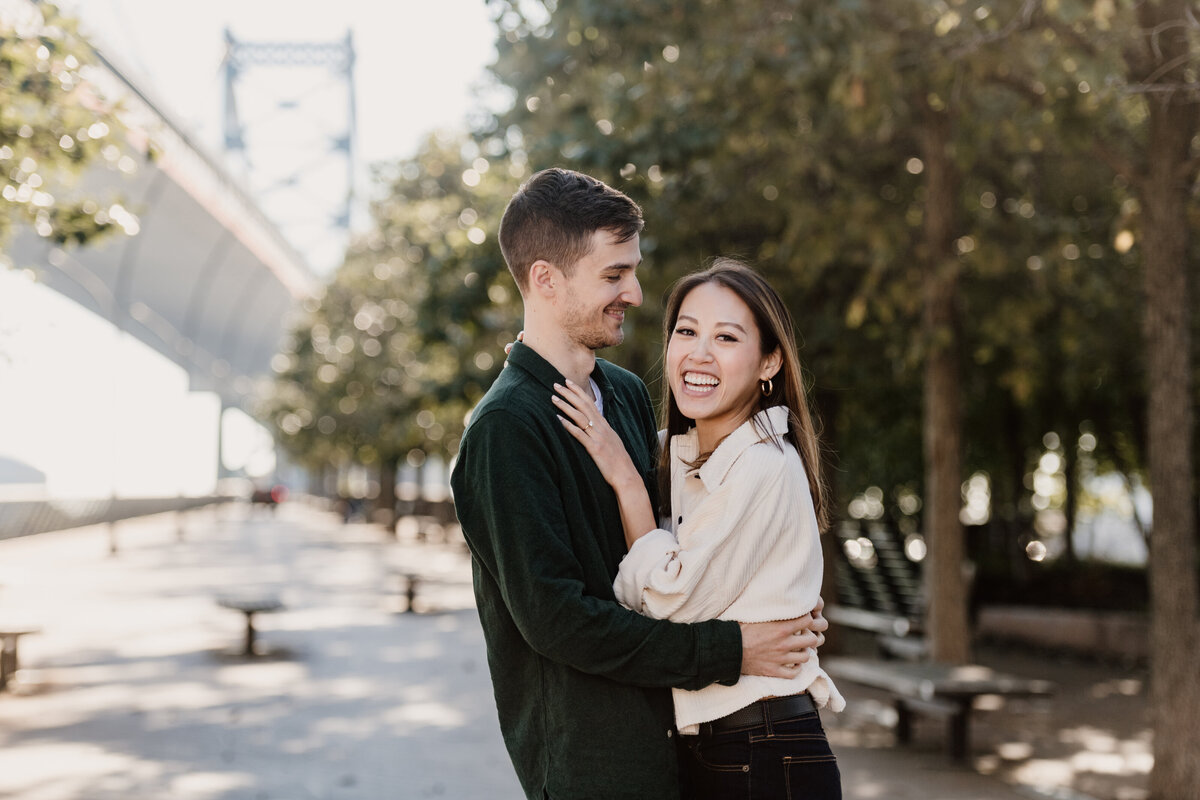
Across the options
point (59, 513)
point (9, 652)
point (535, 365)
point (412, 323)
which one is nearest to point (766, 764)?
point (535, 365)

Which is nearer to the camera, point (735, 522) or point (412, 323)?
point (735, 522)

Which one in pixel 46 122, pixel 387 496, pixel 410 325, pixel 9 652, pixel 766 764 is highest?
pixel 410 325

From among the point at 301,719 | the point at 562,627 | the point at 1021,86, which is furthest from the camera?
the point at 301,719

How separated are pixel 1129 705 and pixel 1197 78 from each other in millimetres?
5910

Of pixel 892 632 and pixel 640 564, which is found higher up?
pixel 640 564

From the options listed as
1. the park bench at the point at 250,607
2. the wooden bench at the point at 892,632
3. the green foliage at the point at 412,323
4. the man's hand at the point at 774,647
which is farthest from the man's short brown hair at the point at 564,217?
the park bench at the point at 250,607

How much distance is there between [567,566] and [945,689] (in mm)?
6345

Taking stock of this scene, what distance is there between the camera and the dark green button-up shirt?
8.23ft

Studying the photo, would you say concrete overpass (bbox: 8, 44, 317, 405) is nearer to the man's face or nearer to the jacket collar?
the man's face

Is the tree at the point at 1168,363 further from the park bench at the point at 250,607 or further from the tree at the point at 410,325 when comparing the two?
the park bench at the point at 250,607

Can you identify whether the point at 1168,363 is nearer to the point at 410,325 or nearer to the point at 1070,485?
the point at 1070,485

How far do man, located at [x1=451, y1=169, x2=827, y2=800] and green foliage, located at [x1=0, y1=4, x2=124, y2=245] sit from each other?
5.00 meters

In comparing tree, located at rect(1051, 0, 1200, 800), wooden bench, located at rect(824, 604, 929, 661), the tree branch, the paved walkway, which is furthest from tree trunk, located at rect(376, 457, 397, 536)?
tree, located at rect(1051, 0, 1200, 800)

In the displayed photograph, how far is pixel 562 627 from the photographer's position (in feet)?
8.16
